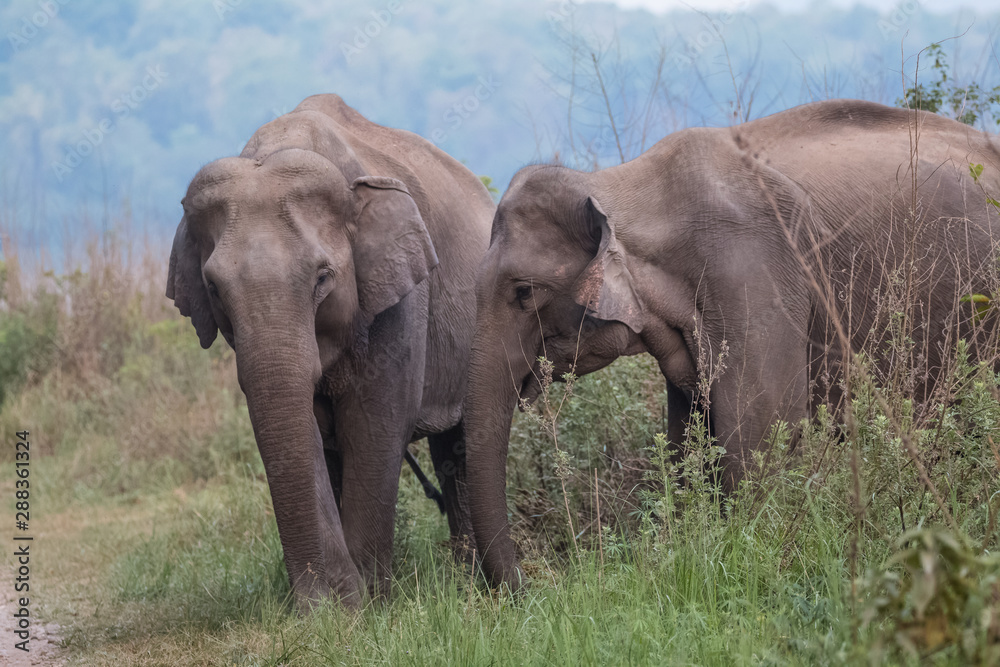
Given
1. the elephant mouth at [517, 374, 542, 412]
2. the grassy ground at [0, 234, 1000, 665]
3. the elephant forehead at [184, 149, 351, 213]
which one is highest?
the elephant forehead at [184, 149, 351, 213]

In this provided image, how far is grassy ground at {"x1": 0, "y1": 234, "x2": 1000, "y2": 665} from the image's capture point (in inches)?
116

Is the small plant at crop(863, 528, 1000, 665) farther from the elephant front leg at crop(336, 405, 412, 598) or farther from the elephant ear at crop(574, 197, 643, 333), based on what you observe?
the elephant front leg at crop(336, 405, 412, 598)

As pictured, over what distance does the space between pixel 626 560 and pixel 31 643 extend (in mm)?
3084

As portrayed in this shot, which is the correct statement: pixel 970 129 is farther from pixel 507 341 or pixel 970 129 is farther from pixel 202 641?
pixel 202 641

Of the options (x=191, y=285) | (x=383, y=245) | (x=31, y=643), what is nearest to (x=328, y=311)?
(x=383, y=245)

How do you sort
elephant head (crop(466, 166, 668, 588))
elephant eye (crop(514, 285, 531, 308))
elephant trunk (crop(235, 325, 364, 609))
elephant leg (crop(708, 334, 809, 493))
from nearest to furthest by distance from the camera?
elephant trunk (crop(235, 325, 364, 609)), elephant leg (crop(708, 334, 809, 493)), elephant head (crop(466, 166, 668, 588)), elephant eye (crop(514, 285, 531, 308))

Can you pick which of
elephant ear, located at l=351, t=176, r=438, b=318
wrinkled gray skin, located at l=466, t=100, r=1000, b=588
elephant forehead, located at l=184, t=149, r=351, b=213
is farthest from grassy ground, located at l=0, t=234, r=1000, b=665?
elephant forehead, located at l=184, t=149, r=351, b=213

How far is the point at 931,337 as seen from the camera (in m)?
5.33

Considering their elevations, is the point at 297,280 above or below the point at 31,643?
above

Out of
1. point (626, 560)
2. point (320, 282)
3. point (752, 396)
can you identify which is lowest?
point (626, 560)

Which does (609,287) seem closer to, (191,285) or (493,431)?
(493,431)

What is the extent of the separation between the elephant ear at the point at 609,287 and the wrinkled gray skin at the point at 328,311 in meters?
0.94

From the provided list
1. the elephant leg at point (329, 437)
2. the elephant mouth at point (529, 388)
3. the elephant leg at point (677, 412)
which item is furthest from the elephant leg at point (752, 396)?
the elephant leg at point (329, 437)

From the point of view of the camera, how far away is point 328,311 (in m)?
4.99
